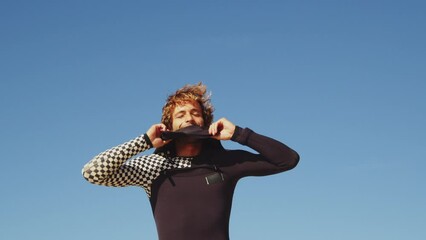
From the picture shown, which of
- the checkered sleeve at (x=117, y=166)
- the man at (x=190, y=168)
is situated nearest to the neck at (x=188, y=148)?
the man at (x=190, y=168)

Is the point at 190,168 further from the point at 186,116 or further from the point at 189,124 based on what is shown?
the point at 186,116

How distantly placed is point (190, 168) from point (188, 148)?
0.23 meters

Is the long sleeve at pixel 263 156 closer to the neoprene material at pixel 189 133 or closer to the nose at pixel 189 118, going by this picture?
the neoprene material at pixel 189 133

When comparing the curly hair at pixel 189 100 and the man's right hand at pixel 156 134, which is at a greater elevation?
the curly hair at pixel 189 100

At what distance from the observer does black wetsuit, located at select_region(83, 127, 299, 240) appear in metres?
5.52

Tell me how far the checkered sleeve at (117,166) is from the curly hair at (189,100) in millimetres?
482

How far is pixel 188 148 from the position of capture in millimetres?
5922

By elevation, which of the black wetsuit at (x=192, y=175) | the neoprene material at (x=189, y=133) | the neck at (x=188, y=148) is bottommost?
the black wetsuit at (x=192, y=175)

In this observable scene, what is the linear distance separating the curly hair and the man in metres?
0.12

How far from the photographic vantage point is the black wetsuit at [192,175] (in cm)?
552

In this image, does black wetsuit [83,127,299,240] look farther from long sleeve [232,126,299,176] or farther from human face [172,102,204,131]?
human face [172,102,204,131]

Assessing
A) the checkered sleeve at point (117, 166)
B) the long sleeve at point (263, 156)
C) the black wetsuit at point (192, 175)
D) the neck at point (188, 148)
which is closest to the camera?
the black wetsuit at point (192, 175)

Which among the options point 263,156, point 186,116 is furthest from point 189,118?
point 263,156

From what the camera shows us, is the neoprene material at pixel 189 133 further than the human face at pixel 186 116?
No
